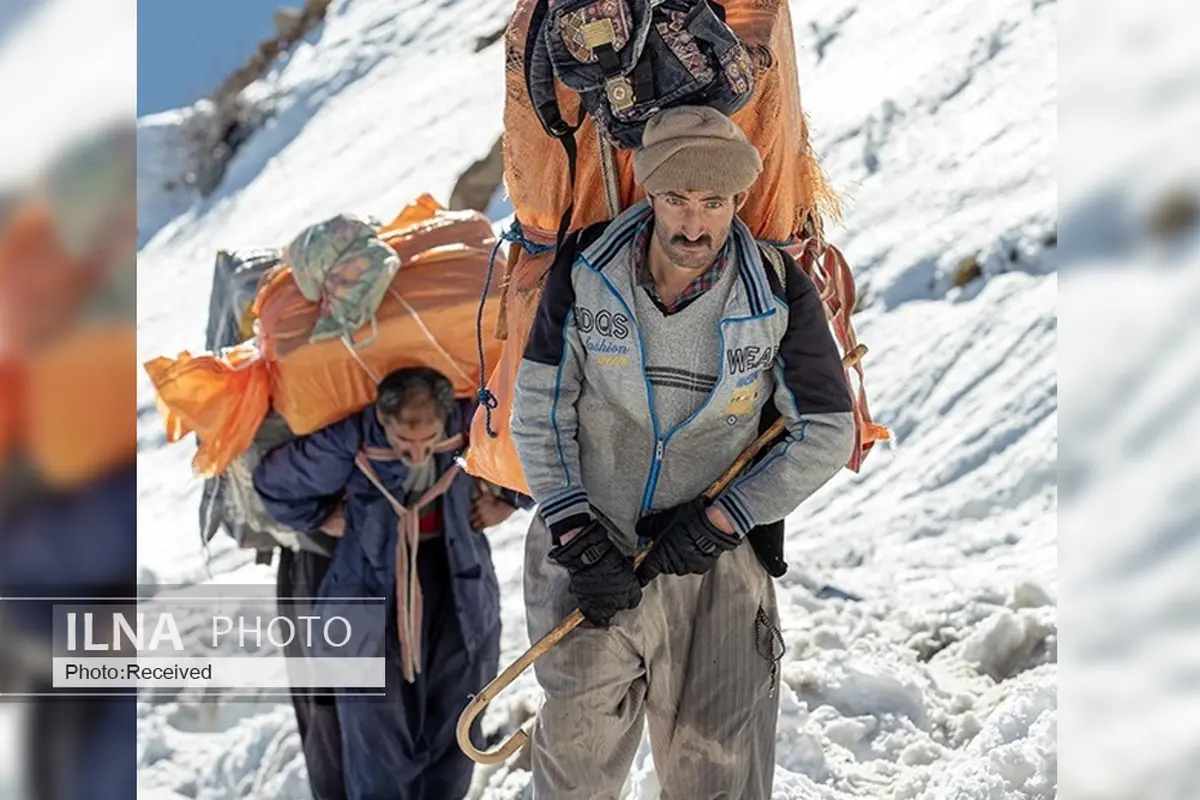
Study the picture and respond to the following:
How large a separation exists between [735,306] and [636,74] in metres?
0.48

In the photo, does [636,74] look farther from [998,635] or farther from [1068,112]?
[998,635]

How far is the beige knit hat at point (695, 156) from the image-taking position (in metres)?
3.28

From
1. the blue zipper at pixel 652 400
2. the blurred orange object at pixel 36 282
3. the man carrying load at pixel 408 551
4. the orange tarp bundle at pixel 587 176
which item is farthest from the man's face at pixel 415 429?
the blue zipper at pixel 652 400

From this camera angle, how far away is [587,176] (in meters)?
3.70

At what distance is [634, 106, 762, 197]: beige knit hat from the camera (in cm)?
328

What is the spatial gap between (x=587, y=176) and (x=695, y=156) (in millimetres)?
459

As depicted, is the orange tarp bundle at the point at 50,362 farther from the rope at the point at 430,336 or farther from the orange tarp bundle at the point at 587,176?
the rope at the point at 430,336

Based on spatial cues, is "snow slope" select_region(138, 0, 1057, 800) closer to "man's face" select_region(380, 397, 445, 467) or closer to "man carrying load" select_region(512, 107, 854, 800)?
"man's face" select_region(380, 397, 445, 467)

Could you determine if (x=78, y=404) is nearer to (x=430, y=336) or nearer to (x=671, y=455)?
(x=671, y=455)

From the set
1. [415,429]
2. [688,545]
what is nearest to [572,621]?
[688,545]

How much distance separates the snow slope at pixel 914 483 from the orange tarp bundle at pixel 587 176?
5.12 feet

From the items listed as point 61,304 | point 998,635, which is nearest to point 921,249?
point 998,635

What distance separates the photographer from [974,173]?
9438 millimetres

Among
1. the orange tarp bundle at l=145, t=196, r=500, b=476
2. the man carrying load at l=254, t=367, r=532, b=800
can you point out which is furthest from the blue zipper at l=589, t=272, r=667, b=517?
the man carrying load at l=254, t=367, r=532, b=800
